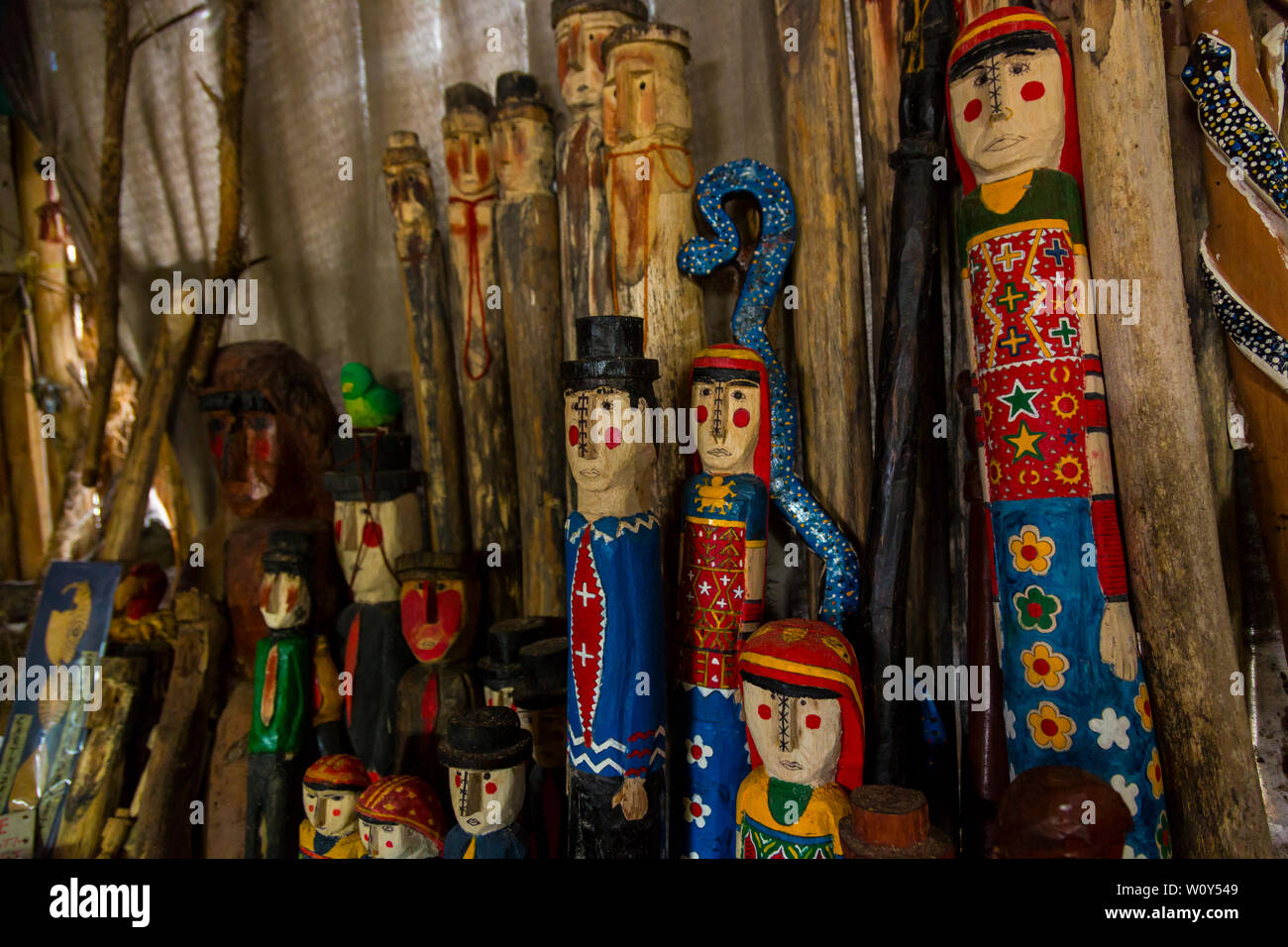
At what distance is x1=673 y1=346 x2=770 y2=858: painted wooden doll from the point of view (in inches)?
73.8

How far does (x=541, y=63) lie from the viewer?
2.79 metres

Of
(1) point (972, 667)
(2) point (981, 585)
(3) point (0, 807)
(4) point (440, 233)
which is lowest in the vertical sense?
(3) point (0, 807)

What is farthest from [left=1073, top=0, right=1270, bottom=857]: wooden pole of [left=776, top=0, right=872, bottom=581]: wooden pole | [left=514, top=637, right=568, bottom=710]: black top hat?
[left=514, top=637, right=568, bottom=710]: black top hat

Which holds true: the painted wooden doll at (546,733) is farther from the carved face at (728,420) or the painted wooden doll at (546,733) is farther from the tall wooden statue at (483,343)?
the carved face at (728,420)

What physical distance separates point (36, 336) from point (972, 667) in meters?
4.24

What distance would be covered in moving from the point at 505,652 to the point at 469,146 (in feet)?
5.38

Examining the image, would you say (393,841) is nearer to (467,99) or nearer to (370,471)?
(370,471)

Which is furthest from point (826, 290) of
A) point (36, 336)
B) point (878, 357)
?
point (36, 336)

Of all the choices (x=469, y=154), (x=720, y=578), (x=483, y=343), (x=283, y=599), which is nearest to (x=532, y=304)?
(x=483, y=343)

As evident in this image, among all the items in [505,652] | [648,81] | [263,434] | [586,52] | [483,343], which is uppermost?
[586,52]

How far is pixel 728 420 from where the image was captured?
6.14 feet
